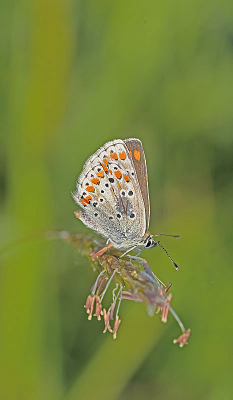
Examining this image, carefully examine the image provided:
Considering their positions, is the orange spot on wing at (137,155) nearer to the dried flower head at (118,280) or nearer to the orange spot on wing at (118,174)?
the orange spot on wing at (118,174)

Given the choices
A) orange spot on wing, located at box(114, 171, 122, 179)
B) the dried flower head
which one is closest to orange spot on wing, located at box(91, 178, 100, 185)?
orange spot on wing, located at box(114, 171, 122, 179)

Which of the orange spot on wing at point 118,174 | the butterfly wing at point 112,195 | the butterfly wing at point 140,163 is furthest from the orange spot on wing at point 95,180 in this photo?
the butterfly wing at point 140,163

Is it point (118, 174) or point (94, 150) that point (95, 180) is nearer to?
point (118, 174)

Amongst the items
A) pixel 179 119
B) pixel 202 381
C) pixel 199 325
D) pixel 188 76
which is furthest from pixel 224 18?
pixel 202 381

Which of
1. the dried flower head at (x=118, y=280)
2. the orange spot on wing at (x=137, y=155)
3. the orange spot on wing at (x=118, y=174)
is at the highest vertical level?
the orange spot on wing at (x=137, y=155)

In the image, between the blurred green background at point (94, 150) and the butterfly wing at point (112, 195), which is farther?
the blurred green background at point (94, 150)

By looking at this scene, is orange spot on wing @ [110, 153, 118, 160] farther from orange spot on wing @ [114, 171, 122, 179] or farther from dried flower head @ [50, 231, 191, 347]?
dried flower head @ [50, 231, 191, 347]
